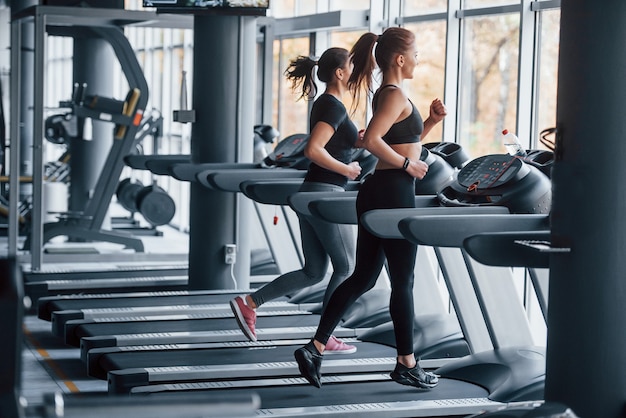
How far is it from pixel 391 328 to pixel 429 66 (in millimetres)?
2284

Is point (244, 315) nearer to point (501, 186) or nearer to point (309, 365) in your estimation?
point (309, 365)

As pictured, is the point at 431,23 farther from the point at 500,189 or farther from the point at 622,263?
the point at 622,263

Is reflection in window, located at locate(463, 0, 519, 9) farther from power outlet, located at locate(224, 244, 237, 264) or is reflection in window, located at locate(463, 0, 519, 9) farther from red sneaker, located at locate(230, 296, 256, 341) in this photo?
red sneaker, located at locate(230, 296, 256, 341)

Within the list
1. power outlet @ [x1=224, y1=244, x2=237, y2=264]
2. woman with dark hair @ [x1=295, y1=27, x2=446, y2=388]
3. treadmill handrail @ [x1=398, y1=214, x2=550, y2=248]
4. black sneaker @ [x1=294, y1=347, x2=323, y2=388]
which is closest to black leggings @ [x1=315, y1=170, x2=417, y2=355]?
woman with dark hair @ [x1=295, y1=27, x2=446, y2=388]

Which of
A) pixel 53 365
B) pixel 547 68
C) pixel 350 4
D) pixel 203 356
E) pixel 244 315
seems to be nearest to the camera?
pixel 203 356

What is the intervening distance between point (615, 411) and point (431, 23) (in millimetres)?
4199

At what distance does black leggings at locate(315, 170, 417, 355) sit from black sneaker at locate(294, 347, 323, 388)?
34 cm

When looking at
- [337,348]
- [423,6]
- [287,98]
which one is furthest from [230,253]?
[287,98]

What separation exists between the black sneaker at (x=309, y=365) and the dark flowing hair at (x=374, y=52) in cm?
105

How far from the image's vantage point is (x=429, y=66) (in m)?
7.14

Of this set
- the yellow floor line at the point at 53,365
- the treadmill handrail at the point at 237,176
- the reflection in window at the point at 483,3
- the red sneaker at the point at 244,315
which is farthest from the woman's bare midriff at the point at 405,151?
the reflection in window at the point at 483,3

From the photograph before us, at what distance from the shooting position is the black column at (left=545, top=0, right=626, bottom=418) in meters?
2.96

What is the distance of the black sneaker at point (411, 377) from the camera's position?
4.28m

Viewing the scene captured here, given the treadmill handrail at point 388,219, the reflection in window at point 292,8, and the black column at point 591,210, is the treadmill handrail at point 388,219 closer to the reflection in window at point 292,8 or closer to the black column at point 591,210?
the black column at point 591,210
